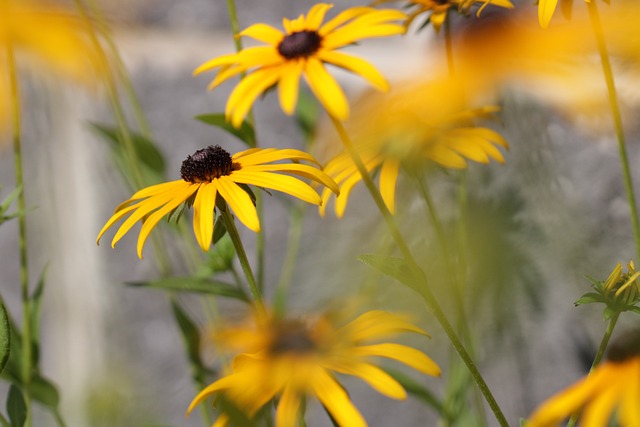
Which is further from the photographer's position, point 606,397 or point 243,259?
point 243,259

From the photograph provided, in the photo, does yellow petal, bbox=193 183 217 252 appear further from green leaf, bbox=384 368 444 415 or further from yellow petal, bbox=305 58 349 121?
green leaf, bbox=384 368 444 415

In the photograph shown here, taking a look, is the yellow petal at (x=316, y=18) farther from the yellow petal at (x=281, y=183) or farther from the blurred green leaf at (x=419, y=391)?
the blurred green leaf at (x=419, y=391)

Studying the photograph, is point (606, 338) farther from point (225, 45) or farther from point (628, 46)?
point (225, 45)

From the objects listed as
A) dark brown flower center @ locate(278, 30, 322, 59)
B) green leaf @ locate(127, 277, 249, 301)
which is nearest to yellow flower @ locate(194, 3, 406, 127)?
dark brown flower center @ locate(278, 30, 322, 59)

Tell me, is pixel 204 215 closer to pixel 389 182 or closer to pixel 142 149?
pixel 389 182

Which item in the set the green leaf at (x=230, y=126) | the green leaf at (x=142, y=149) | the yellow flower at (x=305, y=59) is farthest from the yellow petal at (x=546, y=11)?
the green leaf at (x=142, y=149)

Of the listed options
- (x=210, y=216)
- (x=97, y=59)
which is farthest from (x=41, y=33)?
(x=210, y=216)

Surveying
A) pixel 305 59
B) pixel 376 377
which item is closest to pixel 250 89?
pixel 305 59
